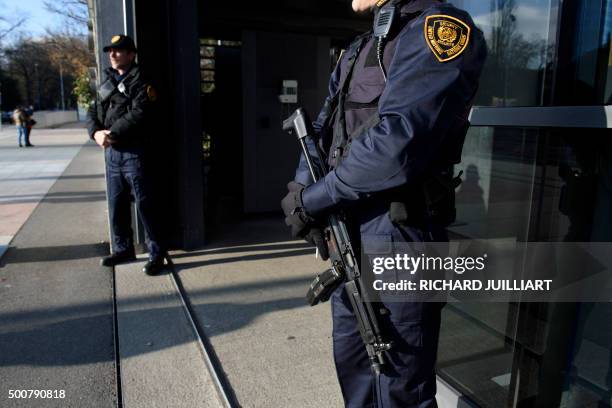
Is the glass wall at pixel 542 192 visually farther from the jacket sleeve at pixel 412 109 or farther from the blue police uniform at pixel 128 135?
the blue police uniform at pixel 128 135

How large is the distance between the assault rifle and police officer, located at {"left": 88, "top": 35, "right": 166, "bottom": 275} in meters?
2.58

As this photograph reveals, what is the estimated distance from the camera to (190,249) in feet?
16.1

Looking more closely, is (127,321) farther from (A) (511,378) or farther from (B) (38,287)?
(A) (511,378)

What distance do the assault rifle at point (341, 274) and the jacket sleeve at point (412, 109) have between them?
25cm

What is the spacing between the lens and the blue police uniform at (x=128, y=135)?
3992mm

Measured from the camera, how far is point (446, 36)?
1381 mm

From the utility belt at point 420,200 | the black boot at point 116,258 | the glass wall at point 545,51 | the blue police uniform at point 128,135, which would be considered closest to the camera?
the utility belt at point 420,200

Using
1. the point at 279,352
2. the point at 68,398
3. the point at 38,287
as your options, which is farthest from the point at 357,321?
the point at 38,287

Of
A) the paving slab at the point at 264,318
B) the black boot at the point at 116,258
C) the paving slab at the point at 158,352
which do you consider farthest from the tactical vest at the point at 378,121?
the black boot at the point at 116,258

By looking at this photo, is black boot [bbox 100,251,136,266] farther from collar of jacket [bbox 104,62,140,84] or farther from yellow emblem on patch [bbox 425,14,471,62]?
yellow emblem on patch [bbox 425,14,471,62]

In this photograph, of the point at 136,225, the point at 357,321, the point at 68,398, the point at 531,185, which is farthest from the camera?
the point at 136,225

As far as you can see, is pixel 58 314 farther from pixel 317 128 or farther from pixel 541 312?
pixel 541 312

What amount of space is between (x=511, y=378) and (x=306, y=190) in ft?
4.08

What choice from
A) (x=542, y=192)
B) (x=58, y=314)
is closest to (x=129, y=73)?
(x=58, y=314)
